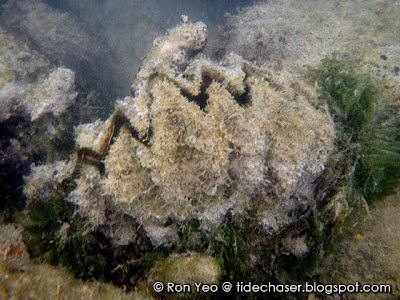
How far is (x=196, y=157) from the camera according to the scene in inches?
75.9

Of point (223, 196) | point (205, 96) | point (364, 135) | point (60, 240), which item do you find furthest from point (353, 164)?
point (60, 240)

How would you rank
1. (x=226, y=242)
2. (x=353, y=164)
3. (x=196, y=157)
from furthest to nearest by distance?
1. (x=353, y=164)
2. (x=226, y=242)
3. (x=196, y=157)

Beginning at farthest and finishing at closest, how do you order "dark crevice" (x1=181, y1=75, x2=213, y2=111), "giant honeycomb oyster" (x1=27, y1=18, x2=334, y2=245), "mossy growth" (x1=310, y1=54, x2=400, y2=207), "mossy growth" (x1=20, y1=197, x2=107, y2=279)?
"mossy growth" (x1=310, y1=54, x2=400, y2=207) < "dark crevice" (x1=181, y1=75, x2=213, y2=111) < "mossy growth" (x1=20, y1=197, x2=107, y2=279) < "giant honeycomb oyster" (x1=27, y1=18, x2=334, y2=245)

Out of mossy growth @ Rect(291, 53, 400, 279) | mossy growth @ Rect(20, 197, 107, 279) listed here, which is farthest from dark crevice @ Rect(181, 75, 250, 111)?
mossy growth @ Rect(20, 197, 107, 279)

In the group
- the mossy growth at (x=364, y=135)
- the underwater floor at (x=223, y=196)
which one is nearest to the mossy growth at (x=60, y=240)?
the underwater floor at (x=223, y=196)

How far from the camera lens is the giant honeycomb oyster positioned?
1926mm

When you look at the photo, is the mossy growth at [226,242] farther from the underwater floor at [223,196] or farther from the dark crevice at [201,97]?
the dark crevice at [201,97]

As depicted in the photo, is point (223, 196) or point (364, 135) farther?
point (364, 135)

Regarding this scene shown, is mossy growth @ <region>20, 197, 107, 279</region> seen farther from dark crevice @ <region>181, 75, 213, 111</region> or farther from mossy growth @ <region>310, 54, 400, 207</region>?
mossy growth @ <region>310, 54, 400, 207</region>

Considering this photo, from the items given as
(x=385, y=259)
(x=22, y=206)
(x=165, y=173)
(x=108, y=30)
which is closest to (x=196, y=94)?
(x=165, y=173)

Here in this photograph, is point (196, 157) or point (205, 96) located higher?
point (205, 96)

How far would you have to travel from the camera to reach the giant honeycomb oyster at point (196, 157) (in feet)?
6.32

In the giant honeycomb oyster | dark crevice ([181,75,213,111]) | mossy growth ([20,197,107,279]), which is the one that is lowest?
mossy growth ([20,197,107,279])

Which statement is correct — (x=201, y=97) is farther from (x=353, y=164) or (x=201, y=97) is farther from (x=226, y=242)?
(x=353, y=164)
